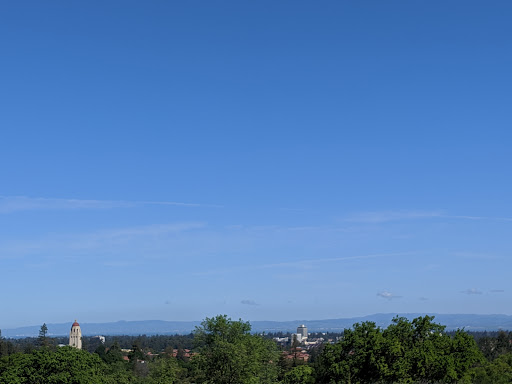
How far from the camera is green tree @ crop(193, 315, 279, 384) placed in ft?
204

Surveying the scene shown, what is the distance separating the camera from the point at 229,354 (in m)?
61.6

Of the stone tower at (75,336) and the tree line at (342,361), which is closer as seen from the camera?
the tree line at (342,361)

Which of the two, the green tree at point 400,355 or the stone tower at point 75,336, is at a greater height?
the green tree at point 400,355

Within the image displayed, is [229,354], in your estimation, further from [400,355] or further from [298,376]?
[298,376]

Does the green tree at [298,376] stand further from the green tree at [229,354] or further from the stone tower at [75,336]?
the stone tower at [75,336]

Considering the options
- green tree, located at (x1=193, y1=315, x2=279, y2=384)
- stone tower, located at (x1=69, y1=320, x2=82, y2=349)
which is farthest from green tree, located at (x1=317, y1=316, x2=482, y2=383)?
stone tower, located at (x1=69, y1=320, x2=82, y2=349)

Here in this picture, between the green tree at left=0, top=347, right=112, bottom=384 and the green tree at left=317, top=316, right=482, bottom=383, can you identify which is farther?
the green tree at left=0, top=347, right=112, bottom=384

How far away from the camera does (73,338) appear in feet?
630

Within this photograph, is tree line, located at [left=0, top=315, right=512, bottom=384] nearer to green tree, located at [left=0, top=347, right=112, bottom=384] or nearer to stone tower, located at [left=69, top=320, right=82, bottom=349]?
green tree, located at [left=0, top=347, right=112, bottom=384]

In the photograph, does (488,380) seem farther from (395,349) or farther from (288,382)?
(288,382)

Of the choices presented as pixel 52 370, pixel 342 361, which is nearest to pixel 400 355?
pixel 342 361

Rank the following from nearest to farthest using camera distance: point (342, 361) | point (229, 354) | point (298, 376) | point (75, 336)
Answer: point (229, 354)
point (342, 361)
point (298, 376)
point (75, 336)

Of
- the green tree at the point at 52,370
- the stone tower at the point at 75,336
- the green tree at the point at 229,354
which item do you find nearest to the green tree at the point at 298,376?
the green tree at the point at 229,354

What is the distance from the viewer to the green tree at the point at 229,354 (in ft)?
204
